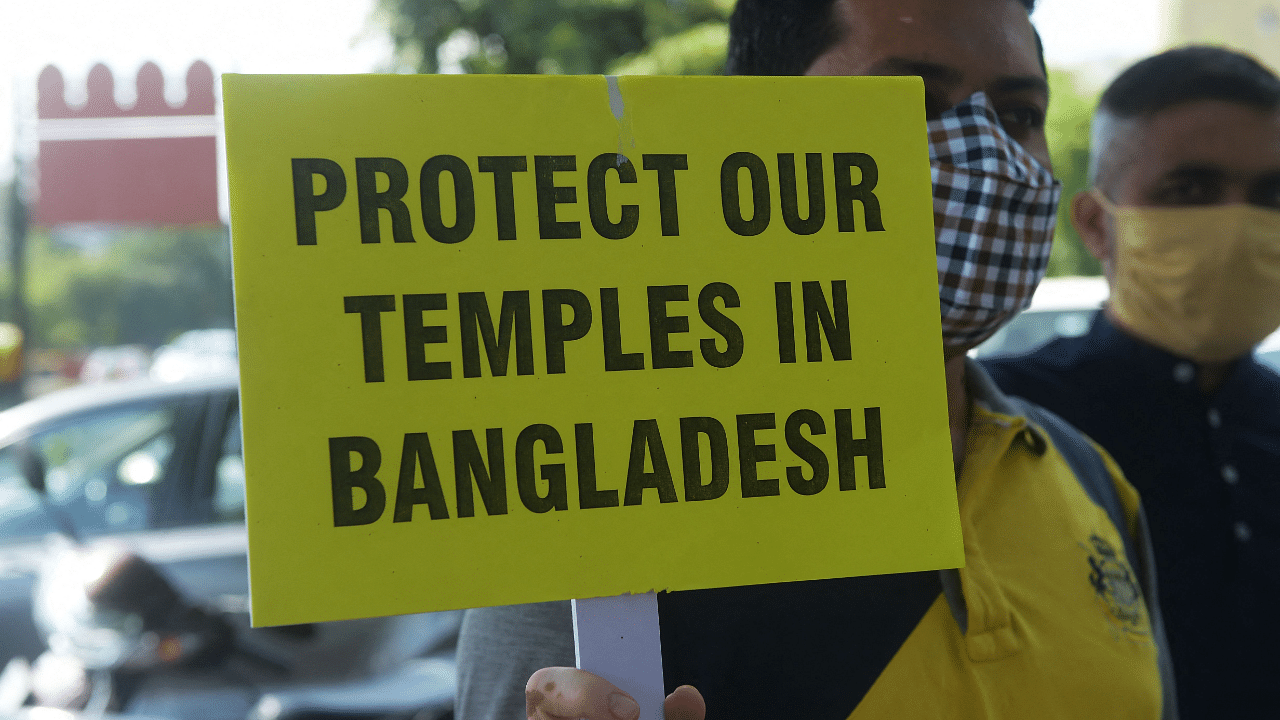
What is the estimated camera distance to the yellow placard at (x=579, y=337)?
3.48 ft

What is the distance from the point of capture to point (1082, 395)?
2.22 meters

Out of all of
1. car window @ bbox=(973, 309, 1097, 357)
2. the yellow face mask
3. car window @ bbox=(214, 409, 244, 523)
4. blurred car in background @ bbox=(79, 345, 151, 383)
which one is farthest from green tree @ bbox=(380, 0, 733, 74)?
blurred car in background @ bbox=(79, 345, 151, 383)

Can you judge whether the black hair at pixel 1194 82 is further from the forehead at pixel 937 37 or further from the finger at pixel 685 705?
the finger at pixel 685 705

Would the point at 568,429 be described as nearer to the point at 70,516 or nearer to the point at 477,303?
the point at 477,303

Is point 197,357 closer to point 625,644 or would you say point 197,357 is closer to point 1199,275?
point 1199,275

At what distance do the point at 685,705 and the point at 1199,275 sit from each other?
72.1 inches

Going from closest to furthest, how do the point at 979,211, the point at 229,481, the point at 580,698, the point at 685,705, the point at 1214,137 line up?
the point at 580,698 < the point at 685,705 < the point at 979,211 < the point at 1214,137 < the point at 229,481

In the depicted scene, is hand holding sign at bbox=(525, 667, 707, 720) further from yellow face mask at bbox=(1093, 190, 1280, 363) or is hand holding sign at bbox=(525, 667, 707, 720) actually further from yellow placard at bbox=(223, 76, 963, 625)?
yellow face mask at bbox=(1093, 190, 1280, 363)

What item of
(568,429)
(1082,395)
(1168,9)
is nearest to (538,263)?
(568,429)

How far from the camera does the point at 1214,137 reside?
2236 millimetres

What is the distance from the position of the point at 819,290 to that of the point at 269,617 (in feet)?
2.23

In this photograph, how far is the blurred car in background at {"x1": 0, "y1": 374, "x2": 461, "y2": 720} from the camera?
11.0 feet

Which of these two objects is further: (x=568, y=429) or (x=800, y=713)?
(x=800, y=713)

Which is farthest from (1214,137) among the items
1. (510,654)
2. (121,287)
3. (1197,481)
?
(121,287)
